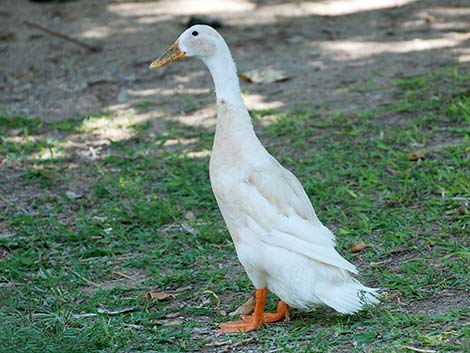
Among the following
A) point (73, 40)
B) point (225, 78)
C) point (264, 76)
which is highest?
point (225, 78)

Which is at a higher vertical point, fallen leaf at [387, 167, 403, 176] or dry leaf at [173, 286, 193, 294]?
fallen leaf at [387, 167, 403, 176]

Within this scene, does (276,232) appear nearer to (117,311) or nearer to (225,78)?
(225,78)

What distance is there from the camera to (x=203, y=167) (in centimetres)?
650

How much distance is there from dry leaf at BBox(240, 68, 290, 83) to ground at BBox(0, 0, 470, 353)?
0.12 m

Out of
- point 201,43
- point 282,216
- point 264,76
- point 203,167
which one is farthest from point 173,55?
point 264,76

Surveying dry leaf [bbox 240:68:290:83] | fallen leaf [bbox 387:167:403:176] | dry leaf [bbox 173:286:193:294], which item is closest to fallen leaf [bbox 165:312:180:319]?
dry leaf [bbox 173:286:193:294]

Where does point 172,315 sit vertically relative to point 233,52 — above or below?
below

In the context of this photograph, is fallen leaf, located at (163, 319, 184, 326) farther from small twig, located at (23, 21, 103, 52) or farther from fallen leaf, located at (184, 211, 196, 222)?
small twig, located at (23, 21, 103, 52)

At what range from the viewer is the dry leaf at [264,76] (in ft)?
26.6

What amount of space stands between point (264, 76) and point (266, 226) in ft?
13.4

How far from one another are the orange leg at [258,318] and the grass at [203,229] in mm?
59

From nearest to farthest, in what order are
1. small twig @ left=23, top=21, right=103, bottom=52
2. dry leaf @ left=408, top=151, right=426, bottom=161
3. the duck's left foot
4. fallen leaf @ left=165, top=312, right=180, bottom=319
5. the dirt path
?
1. the duck's left foot
2. fallen leaf @ left=165, top=312, right=180, bottom=319
3. dry leaf @ left=408, top=151, right=426, bottom=161
4. the dirt path
5. small twig @ left=23, top=21, right=103, bottom=52

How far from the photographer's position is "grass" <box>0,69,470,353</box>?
4.11 meters

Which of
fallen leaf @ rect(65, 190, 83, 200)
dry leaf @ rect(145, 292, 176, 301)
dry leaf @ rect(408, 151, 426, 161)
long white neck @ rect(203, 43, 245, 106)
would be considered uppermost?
long white neck @ rect(203, 43, 245, 106)
